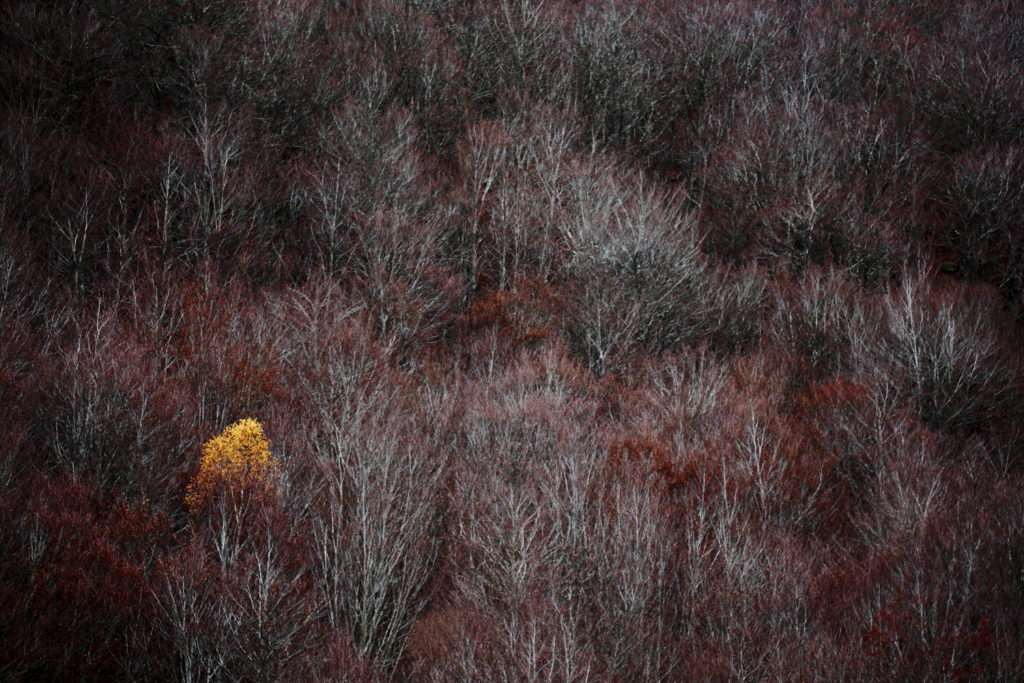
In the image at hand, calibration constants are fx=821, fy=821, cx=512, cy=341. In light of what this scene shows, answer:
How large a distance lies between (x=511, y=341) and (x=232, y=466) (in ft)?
37.5

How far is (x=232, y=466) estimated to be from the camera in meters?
15.7

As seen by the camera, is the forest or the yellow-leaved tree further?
the yellow-leaved tree

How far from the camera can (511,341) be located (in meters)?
25.5

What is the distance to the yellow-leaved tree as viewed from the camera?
15.7 metres

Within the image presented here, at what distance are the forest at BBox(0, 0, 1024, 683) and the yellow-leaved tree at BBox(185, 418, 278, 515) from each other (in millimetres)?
60

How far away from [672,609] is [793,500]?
522cm

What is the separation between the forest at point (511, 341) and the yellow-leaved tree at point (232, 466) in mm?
60

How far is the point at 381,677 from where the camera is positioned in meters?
14.0

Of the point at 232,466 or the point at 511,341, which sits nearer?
the point at 232,466

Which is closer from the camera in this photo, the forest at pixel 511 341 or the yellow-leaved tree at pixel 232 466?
the forest at pixel 511 341

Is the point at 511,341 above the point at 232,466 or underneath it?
underneath

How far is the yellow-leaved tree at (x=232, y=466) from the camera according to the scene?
15719 millimetres

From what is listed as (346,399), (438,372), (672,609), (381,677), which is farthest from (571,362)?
(381,677)

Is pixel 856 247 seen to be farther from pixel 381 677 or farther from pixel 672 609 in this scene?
pixel 381 677
